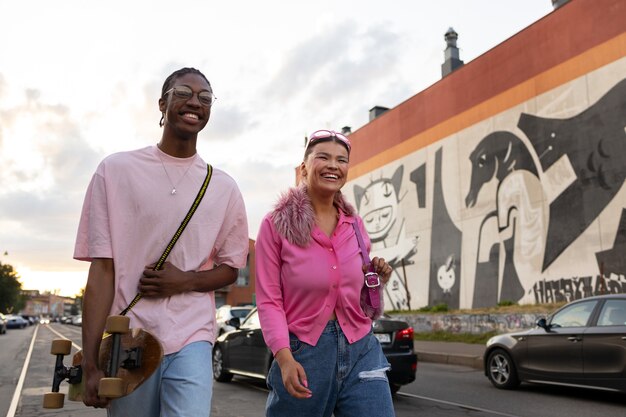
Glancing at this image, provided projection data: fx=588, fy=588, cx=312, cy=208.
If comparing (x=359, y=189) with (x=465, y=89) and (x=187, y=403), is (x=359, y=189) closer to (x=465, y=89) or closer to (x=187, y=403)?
(x=465, y=89)

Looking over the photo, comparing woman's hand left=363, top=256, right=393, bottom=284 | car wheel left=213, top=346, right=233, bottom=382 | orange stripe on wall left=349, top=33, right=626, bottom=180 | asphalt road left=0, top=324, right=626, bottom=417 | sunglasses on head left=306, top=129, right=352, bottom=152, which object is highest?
orange stripe on wall left=349, top=33, right=626, bottom=180

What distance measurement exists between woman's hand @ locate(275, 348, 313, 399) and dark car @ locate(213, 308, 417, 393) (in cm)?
559

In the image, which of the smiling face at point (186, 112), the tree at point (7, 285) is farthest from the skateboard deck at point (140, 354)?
the tree at point (7, 285)

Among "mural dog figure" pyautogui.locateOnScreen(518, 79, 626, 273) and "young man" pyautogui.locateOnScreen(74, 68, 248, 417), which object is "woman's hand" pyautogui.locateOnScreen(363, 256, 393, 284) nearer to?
"young man" pyautogui.locateOnScreen(74, 68, 248, 417)

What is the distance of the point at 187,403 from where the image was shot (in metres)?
2.03

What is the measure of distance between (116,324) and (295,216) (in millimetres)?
870

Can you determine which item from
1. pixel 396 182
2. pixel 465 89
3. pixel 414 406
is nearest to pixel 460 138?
pixel 465 89

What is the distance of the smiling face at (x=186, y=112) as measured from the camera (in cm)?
236

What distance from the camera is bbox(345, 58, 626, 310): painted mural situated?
17.2m

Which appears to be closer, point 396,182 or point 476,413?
point 476,413

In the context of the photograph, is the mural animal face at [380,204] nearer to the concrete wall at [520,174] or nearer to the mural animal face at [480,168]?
the concrete wall at [520,174]

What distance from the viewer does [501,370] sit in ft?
30.4

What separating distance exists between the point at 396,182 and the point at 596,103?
1111 cm

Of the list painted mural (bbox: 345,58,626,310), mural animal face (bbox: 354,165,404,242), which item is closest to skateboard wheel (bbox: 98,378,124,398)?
painted mural (bbox: 345,58,626,310)
